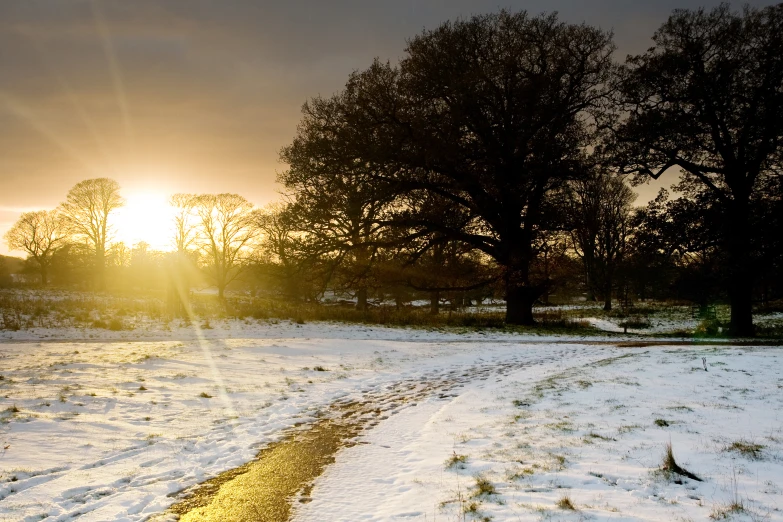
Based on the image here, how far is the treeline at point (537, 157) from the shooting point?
19.4 meters

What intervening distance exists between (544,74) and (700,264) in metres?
12.2

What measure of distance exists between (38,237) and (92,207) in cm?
2081

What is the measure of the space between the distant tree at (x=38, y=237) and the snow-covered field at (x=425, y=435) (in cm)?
5577

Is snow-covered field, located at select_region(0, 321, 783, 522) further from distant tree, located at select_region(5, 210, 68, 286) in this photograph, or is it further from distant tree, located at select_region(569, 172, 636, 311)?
distant tree, located at select_region(5, 210, 68, 286)

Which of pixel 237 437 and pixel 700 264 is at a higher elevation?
pixel 700 264

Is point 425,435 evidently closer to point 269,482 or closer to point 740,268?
point 269,482

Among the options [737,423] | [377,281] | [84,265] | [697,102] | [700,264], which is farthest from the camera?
[84,265]

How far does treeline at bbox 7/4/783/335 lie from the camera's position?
63.7 feet

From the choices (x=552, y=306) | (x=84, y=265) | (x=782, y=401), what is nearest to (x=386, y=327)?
(x=782, y=401)

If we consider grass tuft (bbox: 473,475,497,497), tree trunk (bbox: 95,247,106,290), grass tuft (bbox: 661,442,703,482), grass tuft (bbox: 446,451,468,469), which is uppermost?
tree trunk (bbox: 95,247,106,290)

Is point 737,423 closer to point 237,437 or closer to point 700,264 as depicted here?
point 237,437

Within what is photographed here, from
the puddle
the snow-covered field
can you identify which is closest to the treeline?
the snow-covered field

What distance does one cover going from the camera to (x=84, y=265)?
173ft

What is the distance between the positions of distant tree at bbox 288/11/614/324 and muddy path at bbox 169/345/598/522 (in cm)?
1398
